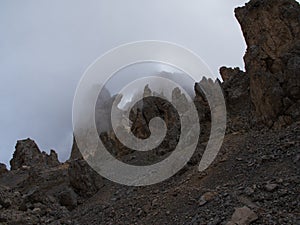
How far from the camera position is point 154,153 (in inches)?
1168

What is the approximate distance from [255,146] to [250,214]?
888 cm

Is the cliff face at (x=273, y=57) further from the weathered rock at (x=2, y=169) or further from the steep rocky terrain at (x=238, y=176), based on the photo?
the weathered rock at (x=2, y=169)

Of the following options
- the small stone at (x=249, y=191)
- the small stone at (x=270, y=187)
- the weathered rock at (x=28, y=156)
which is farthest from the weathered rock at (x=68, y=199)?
A: the weathered rock at (x=28, y=156)

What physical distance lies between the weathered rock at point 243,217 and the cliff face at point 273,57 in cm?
1178

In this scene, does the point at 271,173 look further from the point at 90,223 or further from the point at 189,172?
the point at 90,223

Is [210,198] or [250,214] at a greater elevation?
[210,198]

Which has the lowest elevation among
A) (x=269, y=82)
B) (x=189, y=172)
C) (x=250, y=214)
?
(x=250, y=214)

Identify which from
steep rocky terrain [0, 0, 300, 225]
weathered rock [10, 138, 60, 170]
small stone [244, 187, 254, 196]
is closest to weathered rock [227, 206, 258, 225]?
steep rocky terrain [0, 0, 300, 225]

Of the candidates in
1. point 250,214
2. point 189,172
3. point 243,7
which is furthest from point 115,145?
point 250,214

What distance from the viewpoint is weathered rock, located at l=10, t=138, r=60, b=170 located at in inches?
2083

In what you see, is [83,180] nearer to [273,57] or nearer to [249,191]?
[249,191]

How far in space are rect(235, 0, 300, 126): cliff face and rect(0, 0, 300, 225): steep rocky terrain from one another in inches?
2.4

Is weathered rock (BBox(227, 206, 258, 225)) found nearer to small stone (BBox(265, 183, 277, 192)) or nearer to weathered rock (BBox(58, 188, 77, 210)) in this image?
small stone (BBox(265, 183, 277, 192))

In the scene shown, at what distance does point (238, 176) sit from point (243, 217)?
559 centimetres
